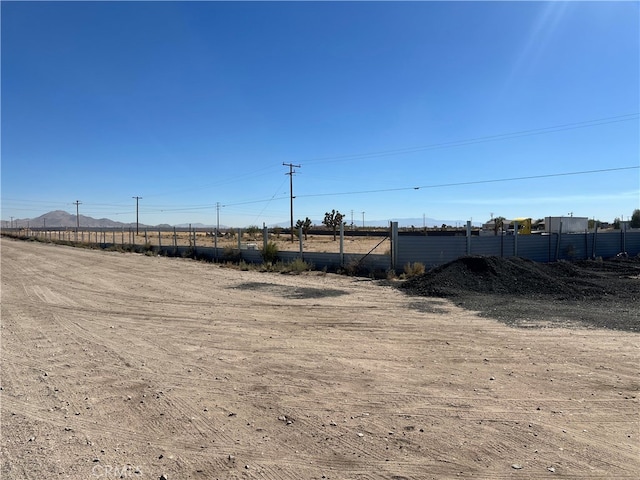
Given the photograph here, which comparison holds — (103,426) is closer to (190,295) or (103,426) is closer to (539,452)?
(539,452)

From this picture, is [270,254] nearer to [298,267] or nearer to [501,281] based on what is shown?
[298,267]

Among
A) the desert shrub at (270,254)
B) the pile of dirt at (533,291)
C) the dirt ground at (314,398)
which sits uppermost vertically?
the desert shrub at (270,254)

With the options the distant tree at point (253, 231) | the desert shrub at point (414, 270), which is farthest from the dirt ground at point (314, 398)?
the distant tree at point (253, 231)

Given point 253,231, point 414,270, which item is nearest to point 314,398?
point 414,270

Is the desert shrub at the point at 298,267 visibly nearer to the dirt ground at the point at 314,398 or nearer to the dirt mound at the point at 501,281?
the dirt mound at the point at 501,281

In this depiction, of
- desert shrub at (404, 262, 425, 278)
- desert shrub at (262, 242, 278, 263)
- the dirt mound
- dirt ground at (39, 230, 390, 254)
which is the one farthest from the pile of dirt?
desert shrub at (262, 242, 278, 263)

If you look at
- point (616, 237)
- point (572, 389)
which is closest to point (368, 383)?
point (572, 389)

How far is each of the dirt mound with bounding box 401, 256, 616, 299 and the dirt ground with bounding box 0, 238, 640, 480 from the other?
13.0ft

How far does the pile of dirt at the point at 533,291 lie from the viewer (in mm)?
10039

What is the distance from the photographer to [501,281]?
46.7 feet

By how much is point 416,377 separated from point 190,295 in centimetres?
942

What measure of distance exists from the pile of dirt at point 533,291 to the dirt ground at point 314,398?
1.30 metres

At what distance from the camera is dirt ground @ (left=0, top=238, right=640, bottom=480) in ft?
12.6

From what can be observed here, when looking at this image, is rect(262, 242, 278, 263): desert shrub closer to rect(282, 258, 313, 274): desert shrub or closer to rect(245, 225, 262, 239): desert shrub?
rect(282, 258, 313, 274): desert shrub
